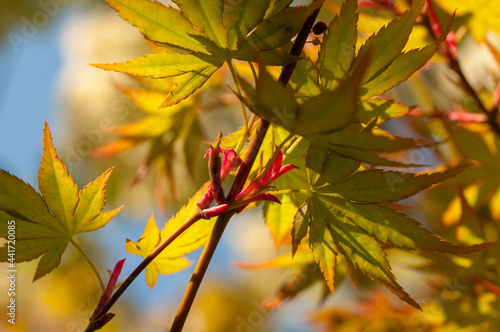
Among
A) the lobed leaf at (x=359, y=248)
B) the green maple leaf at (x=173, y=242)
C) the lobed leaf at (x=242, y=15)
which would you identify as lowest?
the lobed leaf at (x=359, y=248)

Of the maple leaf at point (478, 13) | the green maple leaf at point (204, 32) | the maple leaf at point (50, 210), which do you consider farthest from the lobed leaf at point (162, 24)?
the maple leaf at point (478, 13)

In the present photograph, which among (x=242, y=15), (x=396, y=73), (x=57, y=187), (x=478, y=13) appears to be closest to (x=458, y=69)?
(x=478, y=13)

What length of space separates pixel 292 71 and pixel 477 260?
55 centimetres

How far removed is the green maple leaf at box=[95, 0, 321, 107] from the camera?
38cm

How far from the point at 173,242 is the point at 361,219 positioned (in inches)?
6.9

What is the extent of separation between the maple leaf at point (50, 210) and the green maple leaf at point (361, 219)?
7.0 inches

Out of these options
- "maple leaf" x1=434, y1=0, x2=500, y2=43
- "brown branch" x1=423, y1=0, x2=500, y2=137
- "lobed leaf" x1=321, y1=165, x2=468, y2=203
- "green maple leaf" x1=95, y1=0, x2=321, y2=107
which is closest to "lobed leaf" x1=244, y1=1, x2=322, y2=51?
"green maple leaf" x1=95, y1=0, x2=321, y2=107

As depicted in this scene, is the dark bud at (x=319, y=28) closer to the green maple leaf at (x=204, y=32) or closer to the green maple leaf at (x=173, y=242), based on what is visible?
the green maple leaf at (x=204, y=32)

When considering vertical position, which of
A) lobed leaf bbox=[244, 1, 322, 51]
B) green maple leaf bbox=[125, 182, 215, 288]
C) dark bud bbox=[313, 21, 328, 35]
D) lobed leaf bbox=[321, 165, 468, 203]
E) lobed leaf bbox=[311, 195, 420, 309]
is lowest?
lobed leaf bbox=[311, 195, 420, 309]

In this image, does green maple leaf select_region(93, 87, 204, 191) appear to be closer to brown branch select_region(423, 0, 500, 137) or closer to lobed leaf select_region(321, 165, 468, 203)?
brown branch select_region(423, 0, 500, 137)

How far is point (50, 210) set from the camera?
0.44 m

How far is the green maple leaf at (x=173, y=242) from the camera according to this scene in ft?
1.43

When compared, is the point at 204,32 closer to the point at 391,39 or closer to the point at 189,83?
the point at 189,83

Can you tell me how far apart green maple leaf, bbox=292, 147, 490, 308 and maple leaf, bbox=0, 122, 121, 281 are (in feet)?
0.59
